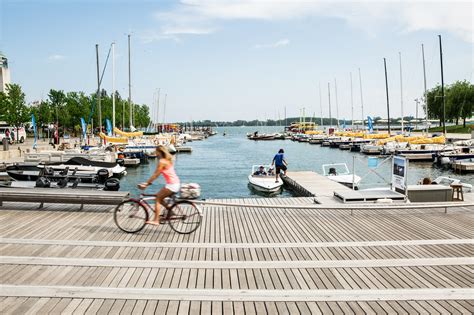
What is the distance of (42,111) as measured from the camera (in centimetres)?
9556

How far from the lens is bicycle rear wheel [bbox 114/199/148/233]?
9727 millimetres

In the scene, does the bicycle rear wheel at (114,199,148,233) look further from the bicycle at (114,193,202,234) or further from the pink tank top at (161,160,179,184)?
the pink tank top at (161,160,179,184)

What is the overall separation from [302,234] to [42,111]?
320 feet

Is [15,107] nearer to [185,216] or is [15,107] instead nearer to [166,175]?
[166,175]

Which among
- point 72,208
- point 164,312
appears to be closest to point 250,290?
point 164,312

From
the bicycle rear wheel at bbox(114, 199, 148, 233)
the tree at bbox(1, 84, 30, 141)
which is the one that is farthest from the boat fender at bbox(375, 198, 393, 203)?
the tree at bbox(1, 84, 30, 141)

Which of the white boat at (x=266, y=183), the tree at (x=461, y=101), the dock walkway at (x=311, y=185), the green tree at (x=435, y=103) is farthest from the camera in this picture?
the green tree at (x=435, y=103)

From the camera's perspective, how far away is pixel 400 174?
14008mm

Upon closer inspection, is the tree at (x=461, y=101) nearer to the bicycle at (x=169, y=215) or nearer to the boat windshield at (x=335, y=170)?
the boat windshield at (x=335, y=170)

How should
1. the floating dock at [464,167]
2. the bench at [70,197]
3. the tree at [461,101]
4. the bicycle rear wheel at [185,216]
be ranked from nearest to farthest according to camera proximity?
1. the bicycle rear wheel at [185,216]
2. the bench at [70,197]
3. the floating dock at [464,167]
4. the tree at [461,101]

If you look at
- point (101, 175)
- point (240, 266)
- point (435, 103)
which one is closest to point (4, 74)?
point (101, 175)

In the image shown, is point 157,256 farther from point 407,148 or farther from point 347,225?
point 407,148

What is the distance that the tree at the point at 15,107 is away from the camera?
6638cm

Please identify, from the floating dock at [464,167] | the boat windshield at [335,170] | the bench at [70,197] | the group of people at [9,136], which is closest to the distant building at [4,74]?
the group of people at [9,136]
